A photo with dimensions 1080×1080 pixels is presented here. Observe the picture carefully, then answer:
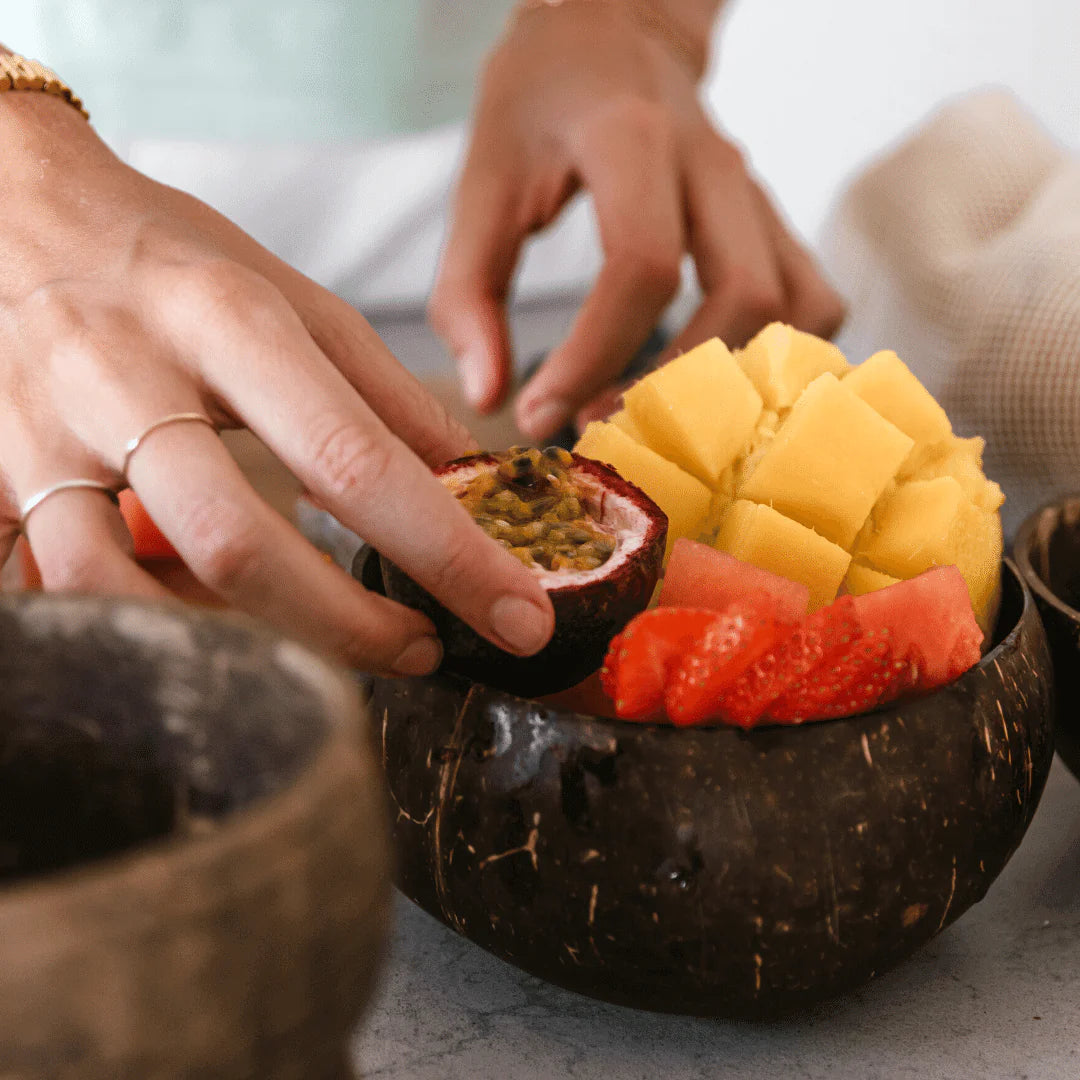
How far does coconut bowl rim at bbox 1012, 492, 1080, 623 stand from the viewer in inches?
23.8

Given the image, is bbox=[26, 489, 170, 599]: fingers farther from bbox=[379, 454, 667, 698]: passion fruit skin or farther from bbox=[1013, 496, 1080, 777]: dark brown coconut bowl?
bbox=[1013, 496, 1080, 777]: dark brown coconut bowl

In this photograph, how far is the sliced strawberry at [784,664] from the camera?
458mm

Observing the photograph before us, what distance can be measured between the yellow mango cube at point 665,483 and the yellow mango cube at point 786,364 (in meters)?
0.06

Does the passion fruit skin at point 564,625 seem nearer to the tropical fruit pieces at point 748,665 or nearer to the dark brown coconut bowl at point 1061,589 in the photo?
the tropical fruit pieces at point 748,665

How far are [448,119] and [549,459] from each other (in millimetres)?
1625

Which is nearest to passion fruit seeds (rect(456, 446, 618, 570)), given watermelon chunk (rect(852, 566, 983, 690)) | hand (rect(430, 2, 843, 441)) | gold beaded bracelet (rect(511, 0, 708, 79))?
watermelon chunk (rect(852, 566, 983, 690))

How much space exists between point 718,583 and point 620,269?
52cm

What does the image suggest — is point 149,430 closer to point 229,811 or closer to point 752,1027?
point 229,811

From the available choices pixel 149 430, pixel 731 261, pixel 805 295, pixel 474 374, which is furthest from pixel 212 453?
pixel 805 295

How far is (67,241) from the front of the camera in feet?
1.87

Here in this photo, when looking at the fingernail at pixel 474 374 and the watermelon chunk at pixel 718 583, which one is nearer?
the watermelon chunk at pixel 718 583

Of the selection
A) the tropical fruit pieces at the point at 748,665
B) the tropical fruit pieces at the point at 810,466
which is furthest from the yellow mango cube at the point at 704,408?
the tropical fruit pieces at the point at 748,665

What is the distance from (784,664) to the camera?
460 mm

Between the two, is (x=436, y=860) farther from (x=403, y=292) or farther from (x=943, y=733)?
(x=403, y=292)
